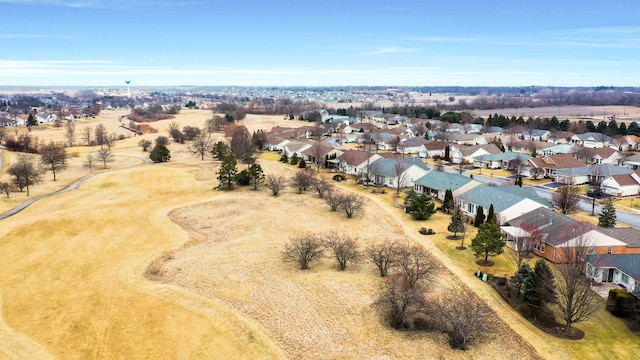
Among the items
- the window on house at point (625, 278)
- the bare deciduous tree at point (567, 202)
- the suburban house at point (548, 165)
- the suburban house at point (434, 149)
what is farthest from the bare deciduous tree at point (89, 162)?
the window on house at point (625, 278)

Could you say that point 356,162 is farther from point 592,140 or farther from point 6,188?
point 592,140

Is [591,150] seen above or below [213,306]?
above

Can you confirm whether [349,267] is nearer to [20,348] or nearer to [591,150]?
[20,348]

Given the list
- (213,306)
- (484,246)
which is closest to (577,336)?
(484,246)

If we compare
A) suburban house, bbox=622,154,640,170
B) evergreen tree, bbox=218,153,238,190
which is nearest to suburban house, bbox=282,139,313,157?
evergreen tree, bbox=218,153,238,190

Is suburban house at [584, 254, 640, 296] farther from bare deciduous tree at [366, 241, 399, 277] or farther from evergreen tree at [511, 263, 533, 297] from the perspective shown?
bare deciduous tree at [366, 241, 399, 277]

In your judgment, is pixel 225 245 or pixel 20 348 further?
pixel 225 245

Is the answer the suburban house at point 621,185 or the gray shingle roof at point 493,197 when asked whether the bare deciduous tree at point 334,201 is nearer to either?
the gray shingle roof at point 493,197

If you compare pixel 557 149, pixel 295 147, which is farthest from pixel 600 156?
pixel 295 147
